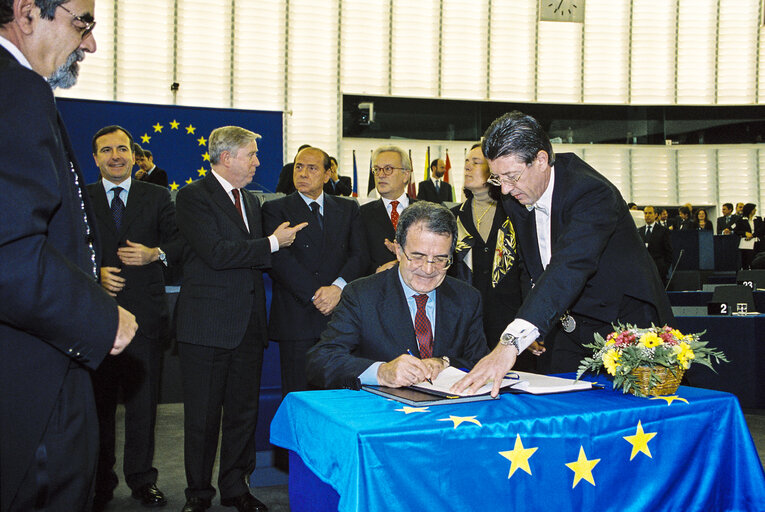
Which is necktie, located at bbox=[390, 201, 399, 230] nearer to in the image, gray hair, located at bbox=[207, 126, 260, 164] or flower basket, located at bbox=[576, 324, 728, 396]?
gray hair, located at bbox=[207, 126, 260, 164]

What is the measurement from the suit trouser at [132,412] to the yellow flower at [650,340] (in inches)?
97.4

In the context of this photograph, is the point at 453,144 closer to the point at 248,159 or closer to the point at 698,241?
the point at 698,241

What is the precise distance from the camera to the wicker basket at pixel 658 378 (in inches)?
77.4

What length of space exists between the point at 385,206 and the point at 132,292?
1449 millimetres

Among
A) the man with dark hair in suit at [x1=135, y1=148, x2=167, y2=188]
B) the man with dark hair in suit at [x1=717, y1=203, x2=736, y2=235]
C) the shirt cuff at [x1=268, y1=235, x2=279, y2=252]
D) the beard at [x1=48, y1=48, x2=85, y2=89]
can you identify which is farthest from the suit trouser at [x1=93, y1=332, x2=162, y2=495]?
the man with dark hair in suit at [x1=717, y1=203, x2=736, y2=235]

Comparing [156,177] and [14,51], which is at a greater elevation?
[156,177]

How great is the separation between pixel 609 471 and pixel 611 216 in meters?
0.89

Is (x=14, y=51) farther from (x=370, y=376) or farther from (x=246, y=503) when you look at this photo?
(x=246, y=503)

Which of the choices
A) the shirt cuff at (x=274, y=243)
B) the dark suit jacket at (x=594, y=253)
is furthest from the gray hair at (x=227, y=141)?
the dark suit jacket at (x=594, y=253)

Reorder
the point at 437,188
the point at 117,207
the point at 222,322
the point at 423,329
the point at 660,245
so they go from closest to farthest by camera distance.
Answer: the point at 423,329
the point at 222,322
the point at 117,207
the point at 437,188
the point at 660,245

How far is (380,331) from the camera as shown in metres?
2.34

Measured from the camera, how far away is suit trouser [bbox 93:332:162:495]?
11.2 feet

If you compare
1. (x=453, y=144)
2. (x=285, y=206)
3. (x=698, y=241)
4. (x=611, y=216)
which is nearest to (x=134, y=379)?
(x=285, y=206)

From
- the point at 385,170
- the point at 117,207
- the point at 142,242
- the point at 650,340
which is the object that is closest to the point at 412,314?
the point at 650,340
